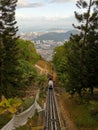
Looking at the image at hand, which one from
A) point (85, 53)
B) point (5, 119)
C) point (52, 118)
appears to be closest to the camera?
point (5, 119)

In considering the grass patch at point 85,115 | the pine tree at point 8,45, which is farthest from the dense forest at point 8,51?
the grass patch at point 85,115

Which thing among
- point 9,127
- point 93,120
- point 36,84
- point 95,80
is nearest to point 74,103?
point 95,80

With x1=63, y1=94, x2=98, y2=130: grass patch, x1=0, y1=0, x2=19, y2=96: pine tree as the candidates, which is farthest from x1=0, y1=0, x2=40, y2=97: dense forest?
x1=63, y1=94, x2=98, y2=130: grass patch

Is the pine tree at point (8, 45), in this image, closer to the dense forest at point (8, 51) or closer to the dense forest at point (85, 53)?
the dense forest at point (8, 51)

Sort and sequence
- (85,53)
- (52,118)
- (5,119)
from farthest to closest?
(85,53), (52,118), (5,119)

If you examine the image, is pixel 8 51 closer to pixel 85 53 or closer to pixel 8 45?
pixel 8 45

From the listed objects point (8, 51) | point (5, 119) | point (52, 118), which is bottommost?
point (52, 118)

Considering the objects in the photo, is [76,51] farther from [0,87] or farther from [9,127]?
[9,127]

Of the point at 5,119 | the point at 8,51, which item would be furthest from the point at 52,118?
the point at 8,51

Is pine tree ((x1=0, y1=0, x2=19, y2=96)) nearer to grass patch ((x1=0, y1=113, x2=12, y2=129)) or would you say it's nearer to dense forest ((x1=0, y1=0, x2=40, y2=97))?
dense forest ((x1=0, y1=0, x2=40, y2=97))

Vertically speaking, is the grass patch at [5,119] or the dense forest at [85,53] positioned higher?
the dense forest at [85,53]

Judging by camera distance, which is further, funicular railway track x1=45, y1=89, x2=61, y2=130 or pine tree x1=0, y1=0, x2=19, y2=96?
pine tree x1=0, y1=0, x2=19, y2=96
